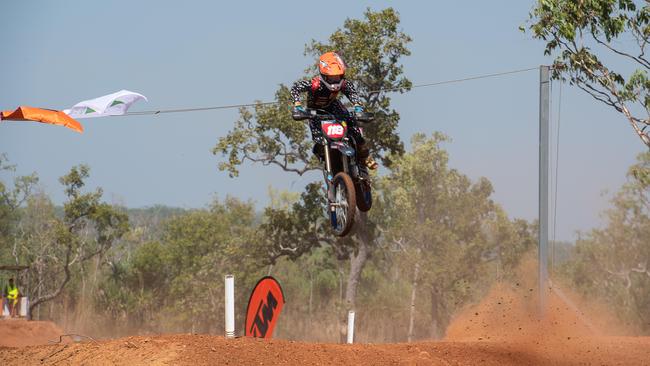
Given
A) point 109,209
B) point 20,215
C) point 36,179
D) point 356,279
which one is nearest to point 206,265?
point 109,209

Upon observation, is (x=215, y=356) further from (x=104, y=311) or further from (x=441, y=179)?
(x=104, y=311)

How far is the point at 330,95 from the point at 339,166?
1.12m

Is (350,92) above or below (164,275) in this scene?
above

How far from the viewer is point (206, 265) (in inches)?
1714

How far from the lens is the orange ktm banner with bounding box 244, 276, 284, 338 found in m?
13.3

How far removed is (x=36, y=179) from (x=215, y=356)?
48947mm

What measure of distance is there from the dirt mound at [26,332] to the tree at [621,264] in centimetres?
3335

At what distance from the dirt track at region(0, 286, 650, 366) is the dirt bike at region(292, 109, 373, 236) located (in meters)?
2.04

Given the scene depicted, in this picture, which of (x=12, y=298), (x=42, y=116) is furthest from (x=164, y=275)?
(x=42, y=116)

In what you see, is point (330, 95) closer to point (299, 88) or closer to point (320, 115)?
point (320, 115)

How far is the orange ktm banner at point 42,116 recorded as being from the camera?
13.4 m

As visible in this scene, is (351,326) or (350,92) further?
(351,326)

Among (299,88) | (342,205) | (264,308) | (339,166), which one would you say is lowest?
(264,308)

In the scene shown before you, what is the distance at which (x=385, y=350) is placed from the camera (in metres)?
12.4
